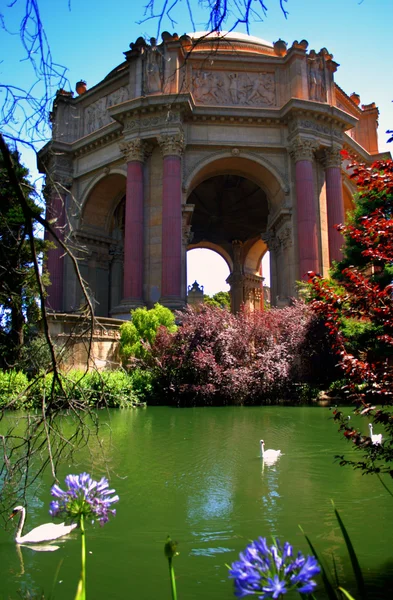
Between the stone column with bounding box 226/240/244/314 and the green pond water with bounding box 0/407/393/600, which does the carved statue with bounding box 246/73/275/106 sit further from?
the green pond water with bounding box 0/407/393/600

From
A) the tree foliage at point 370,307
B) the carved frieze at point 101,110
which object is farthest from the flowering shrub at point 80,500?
the carved frieze at point 101,110

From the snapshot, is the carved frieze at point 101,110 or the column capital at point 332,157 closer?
the column capital at point 332,157

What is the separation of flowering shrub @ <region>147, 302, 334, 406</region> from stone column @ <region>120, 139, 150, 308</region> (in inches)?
213

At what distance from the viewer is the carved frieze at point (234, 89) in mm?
26953

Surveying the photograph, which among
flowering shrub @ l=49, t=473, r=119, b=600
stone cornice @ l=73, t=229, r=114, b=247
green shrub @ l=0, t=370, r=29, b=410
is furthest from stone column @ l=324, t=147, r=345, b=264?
flowering shrub @ l=49, t=473, r=119, b=600

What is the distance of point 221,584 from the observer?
368 cm

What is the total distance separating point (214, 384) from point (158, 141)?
42.7 ft

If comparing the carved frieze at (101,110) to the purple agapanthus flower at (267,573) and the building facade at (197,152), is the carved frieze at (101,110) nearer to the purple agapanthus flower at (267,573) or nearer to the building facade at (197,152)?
the building facade at (197,152)

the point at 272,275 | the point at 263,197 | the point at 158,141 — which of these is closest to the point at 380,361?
the point at 158,141

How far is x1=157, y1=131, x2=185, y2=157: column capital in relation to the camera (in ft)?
80.7

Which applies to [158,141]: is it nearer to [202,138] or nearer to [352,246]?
A: [202,138]

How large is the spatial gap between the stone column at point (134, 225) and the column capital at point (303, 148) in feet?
24.4

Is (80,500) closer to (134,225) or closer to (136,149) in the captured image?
(134,225)

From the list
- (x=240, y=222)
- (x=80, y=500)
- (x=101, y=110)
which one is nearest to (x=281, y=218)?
(x=101, y=110)
